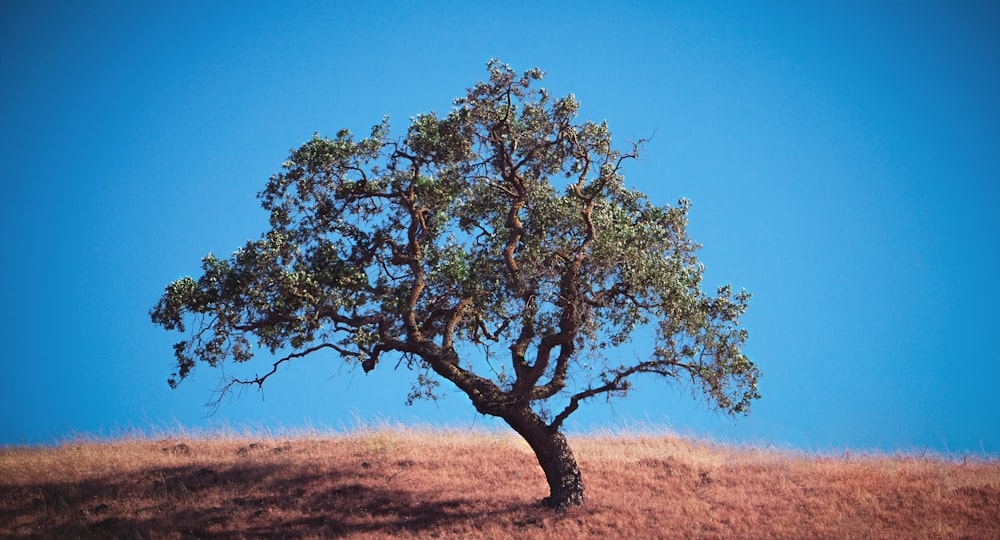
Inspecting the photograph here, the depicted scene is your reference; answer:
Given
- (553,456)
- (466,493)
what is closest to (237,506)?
(466,493)

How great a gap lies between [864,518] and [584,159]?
1209 cm

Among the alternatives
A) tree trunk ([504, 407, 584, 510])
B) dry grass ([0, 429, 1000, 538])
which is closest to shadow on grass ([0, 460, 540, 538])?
dry grass ([0, 429, 1000, 538])

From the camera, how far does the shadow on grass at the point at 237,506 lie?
19.6 meters

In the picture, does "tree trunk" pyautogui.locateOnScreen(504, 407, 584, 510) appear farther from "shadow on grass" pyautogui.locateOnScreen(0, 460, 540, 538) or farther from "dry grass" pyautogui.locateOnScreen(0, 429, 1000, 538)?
"shadow on grass" pyautogui.locateOnScreen(0, 460, 540, 538)

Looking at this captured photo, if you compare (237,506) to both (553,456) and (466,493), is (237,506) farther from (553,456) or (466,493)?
(553,456)

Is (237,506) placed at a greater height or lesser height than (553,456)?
greater

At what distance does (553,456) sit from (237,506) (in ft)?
30.7

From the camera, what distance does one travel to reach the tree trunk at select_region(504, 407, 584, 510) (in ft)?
65.0

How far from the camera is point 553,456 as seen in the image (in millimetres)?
19953

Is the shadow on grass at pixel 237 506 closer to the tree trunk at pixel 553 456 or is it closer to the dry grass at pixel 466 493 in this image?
the dry grass at pixel 466 493

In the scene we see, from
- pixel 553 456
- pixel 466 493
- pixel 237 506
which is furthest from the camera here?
pixel 466 493

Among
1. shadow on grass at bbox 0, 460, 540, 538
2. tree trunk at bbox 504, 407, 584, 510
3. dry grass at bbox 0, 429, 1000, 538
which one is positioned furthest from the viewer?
tree trunk at bbox 504, 407, 584, 510

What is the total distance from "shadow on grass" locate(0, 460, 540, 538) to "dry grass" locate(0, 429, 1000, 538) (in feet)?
0.19

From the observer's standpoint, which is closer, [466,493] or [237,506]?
[237,506]
